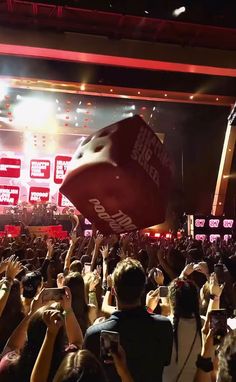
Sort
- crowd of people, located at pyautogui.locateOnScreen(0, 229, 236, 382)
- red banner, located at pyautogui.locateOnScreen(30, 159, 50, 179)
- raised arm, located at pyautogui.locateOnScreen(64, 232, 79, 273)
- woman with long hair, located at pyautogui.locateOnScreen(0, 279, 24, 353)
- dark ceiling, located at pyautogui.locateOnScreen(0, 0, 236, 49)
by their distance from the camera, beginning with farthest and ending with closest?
red banner, located at pyautogui.locateOnScreen(30, 159, 50, 179)
dark ceiling, located at pyautogui.locateOnScreen(0, 0, 236, 49)
raised arm, located at pyautogui.locateOnScreen(64, 232, 79, 273)
woman with long hair, located at pyautogui.locateOnScreen(0, 279, 24, 353)
crowd of people, located at pyautogui.locateOnScreen(0, 229, 236, 382)

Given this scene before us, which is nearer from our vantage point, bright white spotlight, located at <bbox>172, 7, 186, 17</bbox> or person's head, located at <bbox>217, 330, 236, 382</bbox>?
person's head, located at <bbox>217, 330, 236, 382</bbox>

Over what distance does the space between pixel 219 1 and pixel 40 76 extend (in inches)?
168

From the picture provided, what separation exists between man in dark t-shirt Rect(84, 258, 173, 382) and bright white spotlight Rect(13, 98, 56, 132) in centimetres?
1284

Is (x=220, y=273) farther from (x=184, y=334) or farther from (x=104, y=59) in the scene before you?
(x=104, y=59)

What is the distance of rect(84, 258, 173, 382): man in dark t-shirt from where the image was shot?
6.12 ft

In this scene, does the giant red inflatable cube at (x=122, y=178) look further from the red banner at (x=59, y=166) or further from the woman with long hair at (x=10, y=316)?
the red banner at (x=59, y=166)

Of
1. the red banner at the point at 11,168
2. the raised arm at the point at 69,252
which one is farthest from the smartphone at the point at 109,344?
the red banner at the point at 11,168

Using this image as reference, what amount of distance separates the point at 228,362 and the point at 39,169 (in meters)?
14.7

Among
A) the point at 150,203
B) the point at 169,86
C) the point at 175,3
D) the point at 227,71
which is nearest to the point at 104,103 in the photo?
the point at 169,86

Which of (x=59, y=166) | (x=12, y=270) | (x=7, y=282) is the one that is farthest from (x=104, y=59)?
(x=7, y=282)

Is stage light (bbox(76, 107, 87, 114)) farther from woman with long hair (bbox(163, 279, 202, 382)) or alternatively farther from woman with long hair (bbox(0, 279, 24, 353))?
woman with long hair (bbox(163, 279, 202, 382))

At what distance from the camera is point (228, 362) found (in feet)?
3.86

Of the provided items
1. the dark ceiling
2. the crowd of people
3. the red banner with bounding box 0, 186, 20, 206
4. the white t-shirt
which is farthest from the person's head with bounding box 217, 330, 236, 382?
the red banner with bounding box 0, 186, 20, 206

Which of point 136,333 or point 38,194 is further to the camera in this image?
point 38,194
